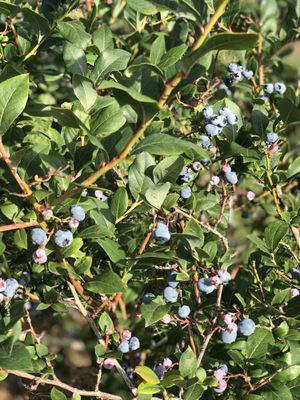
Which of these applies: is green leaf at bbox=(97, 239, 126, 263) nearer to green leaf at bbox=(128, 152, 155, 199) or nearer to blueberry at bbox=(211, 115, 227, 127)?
green leaf at bbox=(128, 152, 155, 199)

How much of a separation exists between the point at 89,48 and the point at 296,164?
1.88 feet

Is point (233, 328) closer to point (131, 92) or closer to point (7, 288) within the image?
point (7, 288)

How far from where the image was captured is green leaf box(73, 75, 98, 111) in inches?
36.0

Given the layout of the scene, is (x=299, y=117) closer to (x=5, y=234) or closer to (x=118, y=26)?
(x=5, y=234)

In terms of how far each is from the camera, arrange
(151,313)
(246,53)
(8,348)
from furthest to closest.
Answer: (246,53) < (151,313) < (8,348)

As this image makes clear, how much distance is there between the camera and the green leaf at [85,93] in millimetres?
914

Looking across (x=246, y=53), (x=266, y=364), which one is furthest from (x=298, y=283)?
(x=246, y=53)

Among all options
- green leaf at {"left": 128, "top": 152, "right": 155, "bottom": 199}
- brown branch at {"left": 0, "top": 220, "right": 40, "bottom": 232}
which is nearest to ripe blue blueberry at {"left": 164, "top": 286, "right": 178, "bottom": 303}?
green leaf at {"left": 128, "top": 152, "right": 155, "bottom": 199}

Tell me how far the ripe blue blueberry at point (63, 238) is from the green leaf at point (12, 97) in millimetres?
212

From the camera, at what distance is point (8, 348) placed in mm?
899

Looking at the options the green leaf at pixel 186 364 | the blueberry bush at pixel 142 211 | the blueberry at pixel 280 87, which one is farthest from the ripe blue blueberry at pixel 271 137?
the green leaf at pixel 186 364

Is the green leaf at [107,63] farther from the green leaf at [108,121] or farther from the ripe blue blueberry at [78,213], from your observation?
the ripe blue blueberry at [78,213]

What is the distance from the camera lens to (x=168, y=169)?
1.02 m

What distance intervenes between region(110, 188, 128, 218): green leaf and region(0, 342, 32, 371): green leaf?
0.34 m
